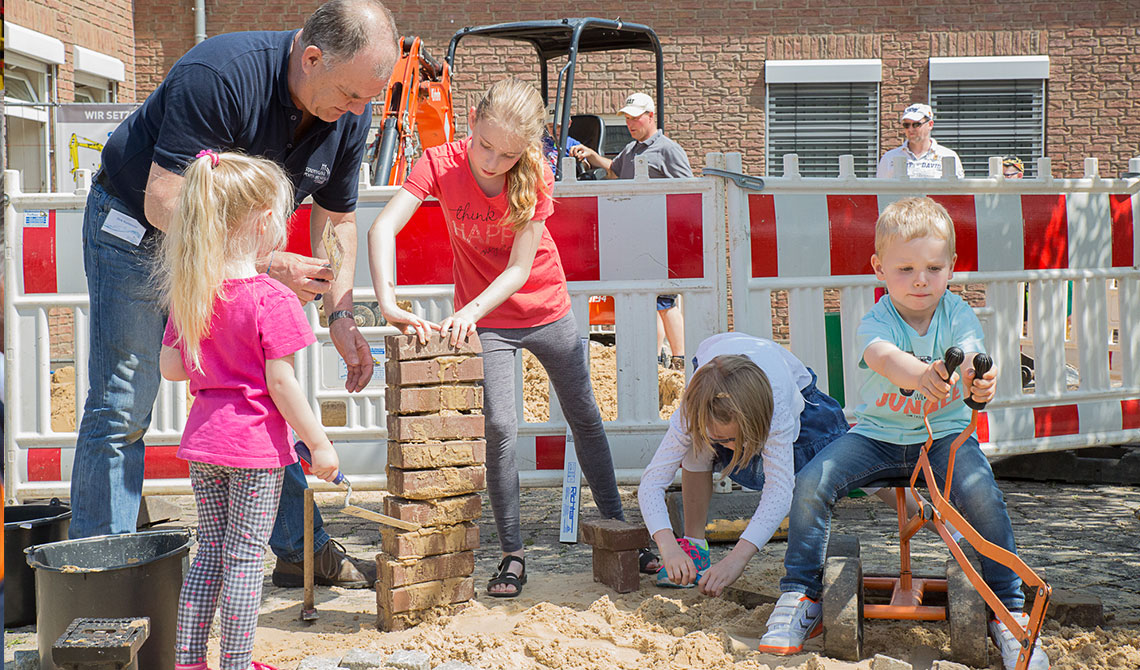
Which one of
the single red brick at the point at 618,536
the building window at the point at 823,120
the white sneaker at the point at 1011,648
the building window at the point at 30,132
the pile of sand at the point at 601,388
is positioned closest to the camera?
the white sneaker at the point at 1011,648

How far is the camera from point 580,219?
4.82 m

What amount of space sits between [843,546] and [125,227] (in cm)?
238

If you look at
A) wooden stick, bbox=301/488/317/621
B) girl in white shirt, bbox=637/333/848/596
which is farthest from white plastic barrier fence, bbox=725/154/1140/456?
wooden stick, bbox=301/488/317/621

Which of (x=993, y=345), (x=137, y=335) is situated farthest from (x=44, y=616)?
(x=993, y=345)

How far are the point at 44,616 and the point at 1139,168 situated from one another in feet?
19.7

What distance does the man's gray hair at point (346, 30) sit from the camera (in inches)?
115

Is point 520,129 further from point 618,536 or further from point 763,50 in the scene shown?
point 763,50

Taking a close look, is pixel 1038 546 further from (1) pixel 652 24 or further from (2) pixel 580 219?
(1) pixel 652 24

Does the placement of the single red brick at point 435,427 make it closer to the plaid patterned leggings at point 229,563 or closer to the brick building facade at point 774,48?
the plaid patterned leggings at point 229,563

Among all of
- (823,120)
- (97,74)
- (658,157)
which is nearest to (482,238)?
(658,157)

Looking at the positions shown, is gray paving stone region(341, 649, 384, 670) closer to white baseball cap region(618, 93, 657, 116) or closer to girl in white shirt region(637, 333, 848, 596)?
girl in white shirt region(637, 333, 848, 596)

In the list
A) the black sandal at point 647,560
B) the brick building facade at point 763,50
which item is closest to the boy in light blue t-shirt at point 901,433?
the black sandal at point 647,560

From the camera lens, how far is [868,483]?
3232 mm

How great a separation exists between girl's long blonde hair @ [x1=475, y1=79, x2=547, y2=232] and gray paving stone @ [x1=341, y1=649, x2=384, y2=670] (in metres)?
1.46
